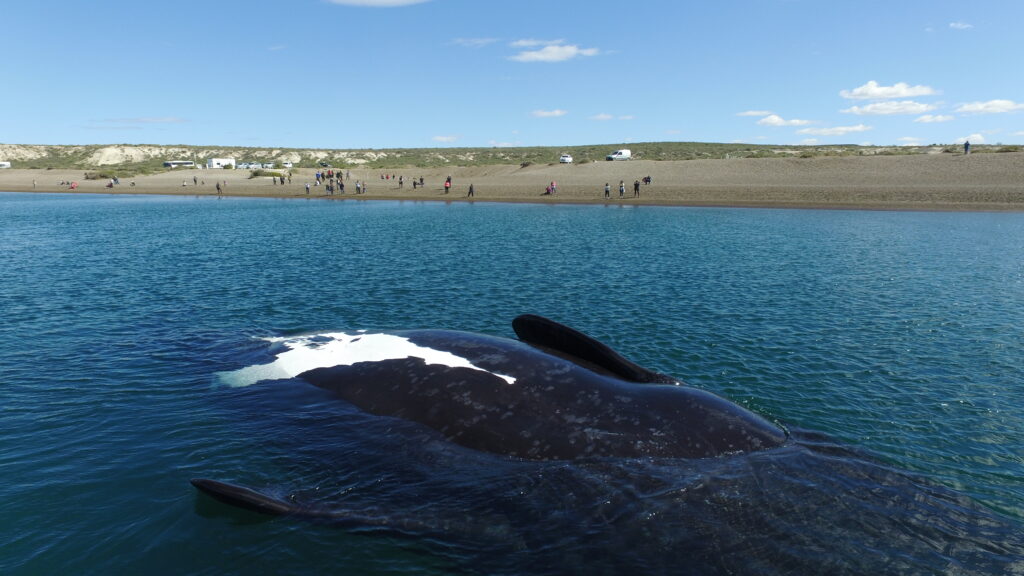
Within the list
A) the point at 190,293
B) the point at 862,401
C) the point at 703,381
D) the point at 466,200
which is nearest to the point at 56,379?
the point at 190,293

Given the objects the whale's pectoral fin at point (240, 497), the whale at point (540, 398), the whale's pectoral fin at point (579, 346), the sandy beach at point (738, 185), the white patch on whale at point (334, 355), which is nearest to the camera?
the whale's pectoral fin at point (240, 497)

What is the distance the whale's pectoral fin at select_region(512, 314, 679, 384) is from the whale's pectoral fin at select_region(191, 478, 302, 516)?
4869 millimetres

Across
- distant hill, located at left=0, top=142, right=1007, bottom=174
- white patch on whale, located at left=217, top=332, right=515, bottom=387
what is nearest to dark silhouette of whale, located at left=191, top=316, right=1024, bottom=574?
white patch on whale, located at left=217, top=332, right=515, bottom=387

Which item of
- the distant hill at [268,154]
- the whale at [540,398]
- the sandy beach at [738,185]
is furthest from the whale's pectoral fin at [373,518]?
the distant hill at [268,154]

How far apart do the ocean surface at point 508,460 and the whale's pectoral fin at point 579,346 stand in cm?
188

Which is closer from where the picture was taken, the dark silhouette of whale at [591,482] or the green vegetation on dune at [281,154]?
the dark silhouette of whale at [591,482]

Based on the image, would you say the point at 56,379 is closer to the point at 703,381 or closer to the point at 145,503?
the point at 145,503

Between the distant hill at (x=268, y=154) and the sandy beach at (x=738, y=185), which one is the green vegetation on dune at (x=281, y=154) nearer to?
the distant hill at (x=268, y=154)

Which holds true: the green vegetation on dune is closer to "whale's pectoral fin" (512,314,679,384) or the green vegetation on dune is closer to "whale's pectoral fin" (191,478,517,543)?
"whale's pectoral fin" (512,314,679,384)

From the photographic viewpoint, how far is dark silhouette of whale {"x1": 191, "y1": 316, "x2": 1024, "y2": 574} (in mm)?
6379

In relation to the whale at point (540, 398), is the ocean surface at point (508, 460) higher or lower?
lower

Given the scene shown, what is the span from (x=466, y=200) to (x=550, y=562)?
69472mm

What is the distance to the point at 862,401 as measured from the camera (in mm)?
12188

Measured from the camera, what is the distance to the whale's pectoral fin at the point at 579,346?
9.06 m
